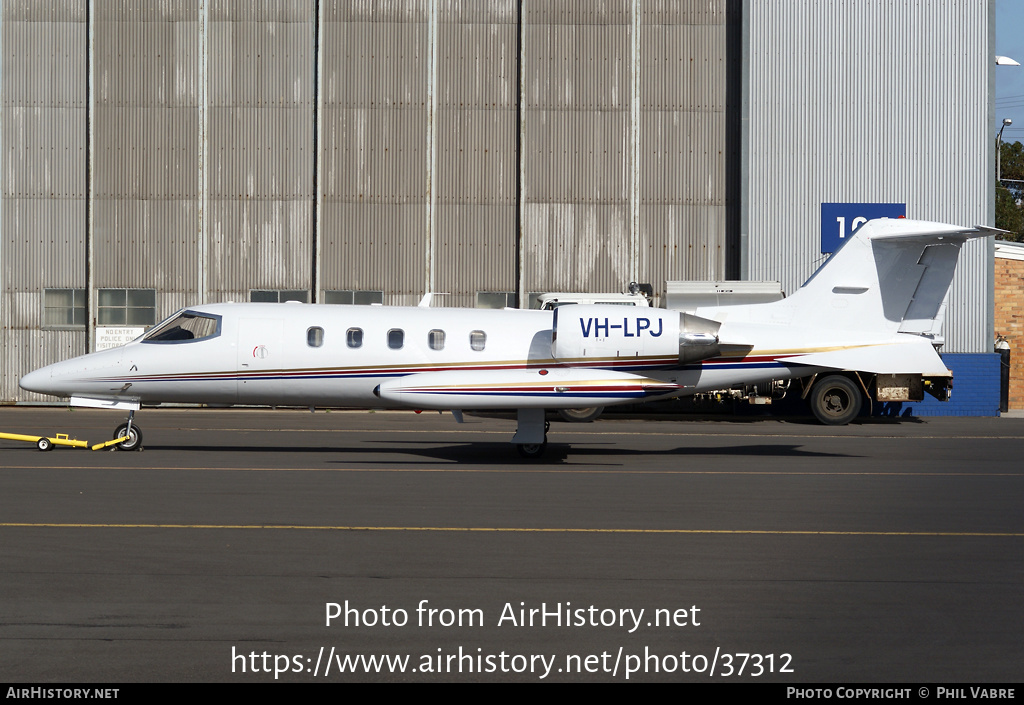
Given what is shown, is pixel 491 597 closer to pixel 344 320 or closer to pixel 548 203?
pixel 344 320

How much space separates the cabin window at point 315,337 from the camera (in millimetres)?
18500

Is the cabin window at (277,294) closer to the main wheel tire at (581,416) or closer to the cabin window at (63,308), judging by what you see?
the cabin window at (63,308)

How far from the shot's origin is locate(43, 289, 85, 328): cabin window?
3484 centimetres

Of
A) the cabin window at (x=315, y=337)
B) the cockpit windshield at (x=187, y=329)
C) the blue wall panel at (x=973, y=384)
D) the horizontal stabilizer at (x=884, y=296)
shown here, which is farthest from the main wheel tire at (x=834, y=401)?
the cockpit windshield at (x=187, y=329)

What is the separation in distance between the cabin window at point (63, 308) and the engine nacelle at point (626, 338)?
Result: 2224 centimetres

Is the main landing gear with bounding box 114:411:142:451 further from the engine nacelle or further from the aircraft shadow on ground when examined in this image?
the engine nacelle

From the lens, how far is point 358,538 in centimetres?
1070

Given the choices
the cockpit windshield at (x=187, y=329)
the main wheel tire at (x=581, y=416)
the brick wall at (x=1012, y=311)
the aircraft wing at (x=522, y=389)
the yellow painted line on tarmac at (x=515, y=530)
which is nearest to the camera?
the yellow painted line on tarmac at (x=515, y=530)

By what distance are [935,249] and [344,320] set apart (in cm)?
1050

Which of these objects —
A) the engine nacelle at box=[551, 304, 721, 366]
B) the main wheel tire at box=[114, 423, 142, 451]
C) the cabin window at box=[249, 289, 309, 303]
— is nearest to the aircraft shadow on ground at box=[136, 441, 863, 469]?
the main wheel tire at box=[114, 423, 142, 451]

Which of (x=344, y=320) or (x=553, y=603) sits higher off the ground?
(x=344, y=320)

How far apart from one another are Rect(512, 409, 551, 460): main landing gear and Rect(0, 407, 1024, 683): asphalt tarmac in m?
0.67

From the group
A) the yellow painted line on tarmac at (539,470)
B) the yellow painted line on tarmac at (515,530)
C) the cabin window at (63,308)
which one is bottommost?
the yellow painted line on tarmac at (539,470)
